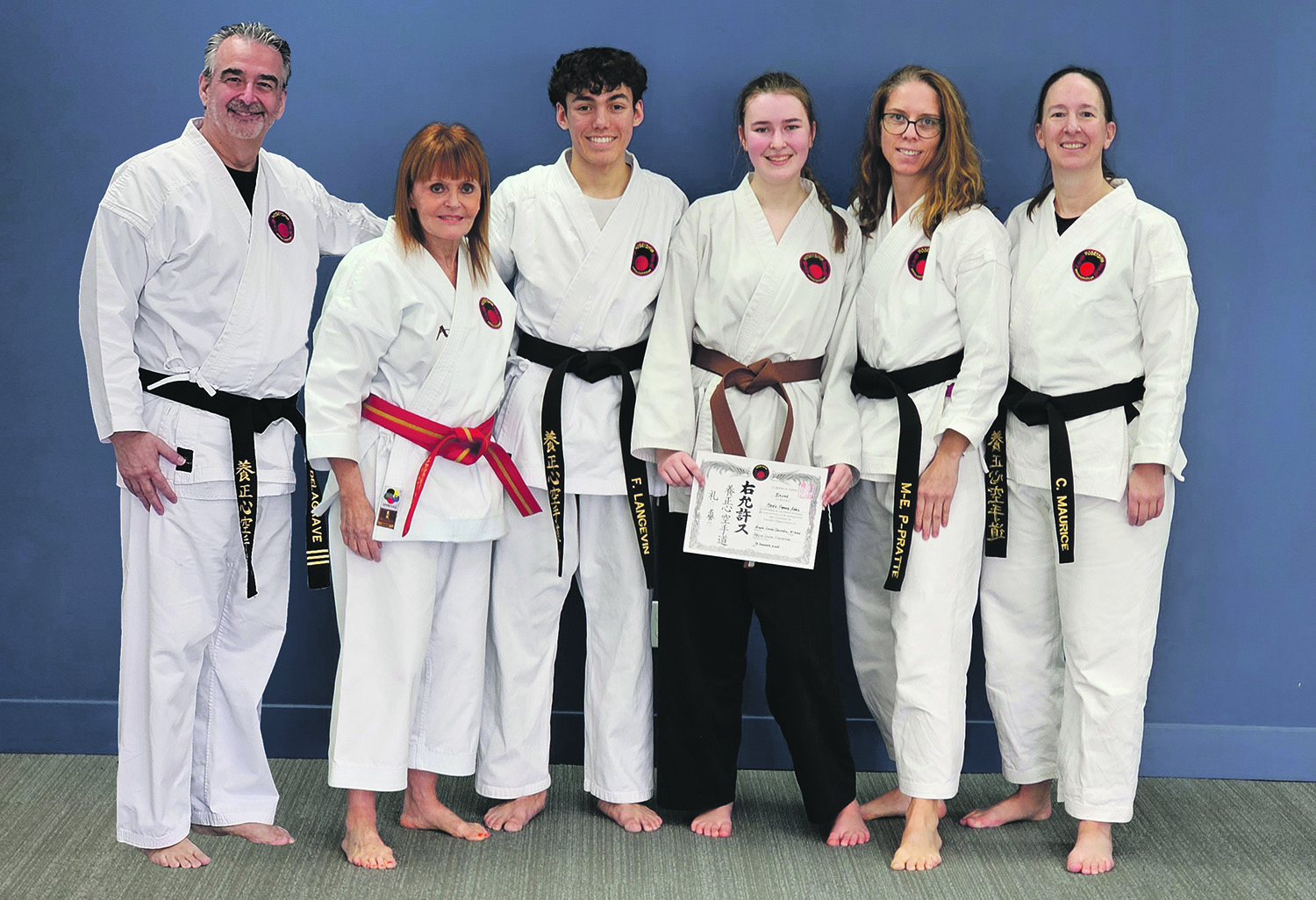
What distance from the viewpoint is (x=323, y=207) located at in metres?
2.46

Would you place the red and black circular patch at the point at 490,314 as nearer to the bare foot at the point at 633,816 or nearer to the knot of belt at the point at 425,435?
the knot of belt at the point at 425,435

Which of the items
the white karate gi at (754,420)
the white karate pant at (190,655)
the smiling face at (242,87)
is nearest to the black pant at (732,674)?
the white karate gi at (754,420)

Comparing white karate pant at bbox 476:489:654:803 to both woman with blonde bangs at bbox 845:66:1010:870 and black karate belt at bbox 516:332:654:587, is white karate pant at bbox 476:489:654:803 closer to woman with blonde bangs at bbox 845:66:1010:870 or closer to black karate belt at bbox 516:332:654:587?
black karate belt at bbox 516:332:654:587

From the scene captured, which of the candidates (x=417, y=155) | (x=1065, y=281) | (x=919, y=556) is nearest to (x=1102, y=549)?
(x=919, y=556)

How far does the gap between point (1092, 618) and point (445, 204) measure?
4.91 ft

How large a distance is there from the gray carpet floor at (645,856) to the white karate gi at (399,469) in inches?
8.8

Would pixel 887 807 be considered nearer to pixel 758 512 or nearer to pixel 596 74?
pixel 758 512

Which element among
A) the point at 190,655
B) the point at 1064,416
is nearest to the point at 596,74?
the point at 1064,416

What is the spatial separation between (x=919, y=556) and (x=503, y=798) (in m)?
1.00

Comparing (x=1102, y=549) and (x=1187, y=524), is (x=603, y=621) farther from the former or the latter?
(x=1187, y=524)

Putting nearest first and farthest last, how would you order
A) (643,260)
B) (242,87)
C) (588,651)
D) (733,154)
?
(242,87) → (643,260) → (588,651) → (733,154)

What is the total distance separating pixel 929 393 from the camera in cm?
238

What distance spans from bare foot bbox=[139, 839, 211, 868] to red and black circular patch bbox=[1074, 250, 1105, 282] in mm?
2031

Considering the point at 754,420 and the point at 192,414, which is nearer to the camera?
the point at 192,414
